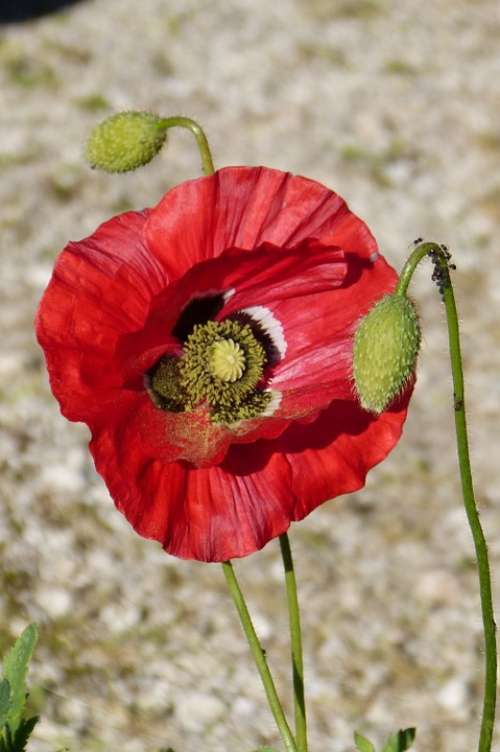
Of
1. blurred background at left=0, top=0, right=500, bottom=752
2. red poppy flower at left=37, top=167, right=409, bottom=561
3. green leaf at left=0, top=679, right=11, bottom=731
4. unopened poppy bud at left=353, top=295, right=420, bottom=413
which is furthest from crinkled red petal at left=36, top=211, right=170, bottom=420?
blurred background at left=0, top=0, right=500, bottom=752

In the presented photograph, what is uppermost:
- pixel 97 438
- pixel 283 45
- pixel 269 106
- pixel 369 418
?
pixel 283 45

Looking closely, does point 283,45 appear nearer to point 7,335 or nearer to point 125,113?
point 7,335

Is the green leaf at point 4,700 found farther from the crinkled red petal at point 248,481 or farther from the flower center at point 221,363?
the flower center at point 221,363

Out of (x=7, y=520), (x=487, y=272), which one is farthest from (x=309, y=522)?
(x=487, y=272)

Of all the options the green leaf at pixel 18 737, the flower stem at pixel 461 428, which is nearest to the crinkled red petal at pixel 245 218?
the flower stem at pixel 461 428

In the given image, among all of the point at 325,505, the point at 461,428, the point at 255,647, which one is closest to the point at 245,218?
the point at 461,428
